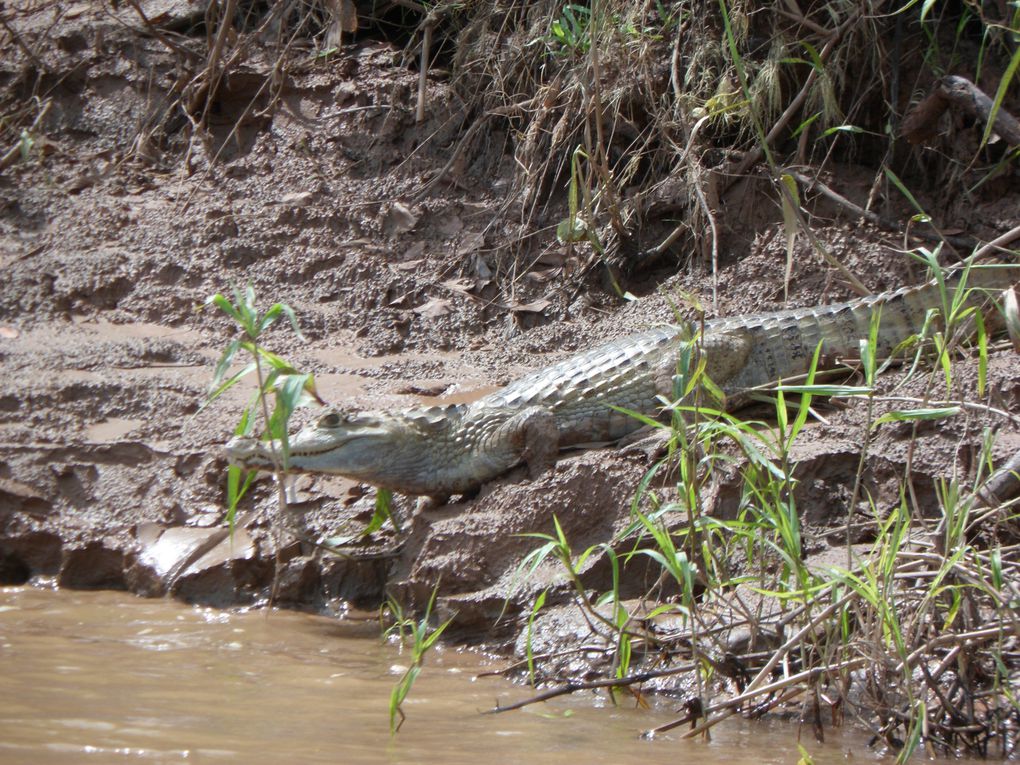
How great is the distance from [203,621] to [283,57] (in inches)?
170

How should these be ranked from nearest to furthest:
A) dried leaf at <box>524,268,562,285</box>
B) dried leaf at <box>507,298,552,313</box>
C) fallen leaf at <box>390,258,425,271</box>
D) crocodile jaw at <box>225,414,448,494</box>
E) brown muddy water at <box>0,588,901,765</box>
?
brown muddy water at <box>0,588,901,765</box>
crocodile jaw at <box>225,414,448,494</box>
dried leaf at <box>507,298,552,313</box>
dried leaf at <box>524,268,562,285</box>
fallen leaf at <box>390,258,425,271</box>

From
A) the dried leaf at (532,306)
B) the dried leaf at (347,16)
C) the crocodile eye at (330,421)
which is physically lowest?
the crocodile eye at (330,421)

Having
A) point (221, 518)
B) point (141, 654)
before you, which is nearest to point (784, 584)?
point (141, 654)

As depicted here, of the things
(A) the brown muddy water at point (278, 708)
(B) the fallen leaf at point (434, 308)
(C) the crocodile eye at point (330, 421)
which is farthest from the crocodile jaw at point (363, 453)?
(B) the fallen leaf at point (434, 308)

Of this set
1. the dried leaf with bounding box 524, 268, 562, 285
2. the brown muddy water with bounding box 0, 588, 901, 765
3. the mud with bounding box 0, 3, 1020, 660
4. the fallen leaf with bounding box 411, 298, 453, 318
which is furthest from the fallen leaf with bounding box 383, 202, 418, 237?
the brown muddy water with bounding box 0, 588, 901, 765

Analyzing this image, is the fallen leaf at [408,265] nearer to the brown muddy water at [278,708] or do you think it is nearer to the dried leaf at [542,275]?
the dried leaf at [542,275]

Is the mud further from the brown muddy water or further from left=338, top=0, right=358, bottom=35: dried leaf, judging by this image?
the brown muddy water

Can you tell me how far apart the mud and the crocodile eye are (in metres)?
0.38

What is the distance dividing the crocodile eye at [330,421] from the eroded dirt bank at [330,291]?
378 mm

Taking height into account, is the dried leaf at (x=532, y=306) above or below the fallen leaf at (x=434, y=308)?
above

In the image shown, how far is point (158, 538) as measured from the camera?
4676mm

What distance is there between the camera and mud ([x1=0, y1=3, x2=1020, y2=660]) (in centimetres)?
414

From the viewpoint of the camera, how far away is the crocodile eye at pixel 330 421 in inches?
178

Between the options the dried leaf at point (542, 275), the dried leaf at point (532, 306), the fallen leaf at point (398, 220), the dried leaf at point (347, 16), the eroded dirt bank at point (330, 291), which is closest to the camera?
the eroded dirt bank at point (330, 291)
